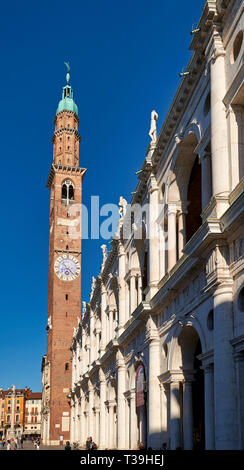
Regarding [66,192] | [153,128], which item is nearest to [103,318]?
[153,128]

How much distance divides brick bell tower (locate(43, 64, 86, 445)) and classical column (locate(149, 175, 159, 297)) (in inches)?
2046

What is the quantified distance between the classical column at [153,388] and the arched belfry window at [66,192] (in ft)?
202

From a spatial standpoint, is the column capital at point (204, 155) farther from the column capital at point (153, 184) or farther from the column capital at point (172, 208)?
the column capital at point (153, 184)

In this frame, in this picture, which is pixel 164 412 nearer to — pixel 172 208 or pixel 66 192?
pixel 172 208

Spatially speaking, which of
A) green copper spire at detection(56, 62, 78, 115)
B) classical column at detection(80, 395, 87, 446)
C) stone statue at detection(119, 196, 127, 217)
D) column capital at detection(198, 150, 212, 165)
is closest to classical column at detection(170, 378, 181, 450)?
column capital at detection(198, 150, 212, 165)

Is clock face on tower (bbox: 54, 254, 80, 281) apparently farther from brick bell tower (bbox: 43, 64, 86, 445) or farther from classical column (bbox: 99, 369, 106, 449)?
classical column (bbox: 99, 369, 106, 449)

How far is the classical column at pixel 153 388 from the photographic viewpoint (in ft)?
91.8

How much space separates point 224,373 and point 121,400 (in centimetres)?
2071

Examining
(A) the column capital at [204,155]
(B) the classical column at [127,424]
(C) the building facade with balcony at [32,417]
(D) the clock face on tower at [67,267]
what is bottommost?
(B) the classical column at [127,424]

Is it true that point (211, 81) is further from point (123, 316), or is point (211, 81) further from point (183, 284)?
point (123, 316)

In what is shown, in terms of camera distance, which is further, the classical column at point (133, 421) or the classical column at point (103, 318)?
the classical column at point (103, 318)

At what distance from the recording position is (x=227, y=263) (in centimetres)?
1930

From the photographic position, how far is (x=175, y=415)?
25.7 m

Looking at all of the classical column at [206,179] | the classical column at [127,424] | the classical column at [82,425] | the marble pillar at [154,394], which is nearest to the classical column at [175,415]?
the marble pillar at [154,394]
